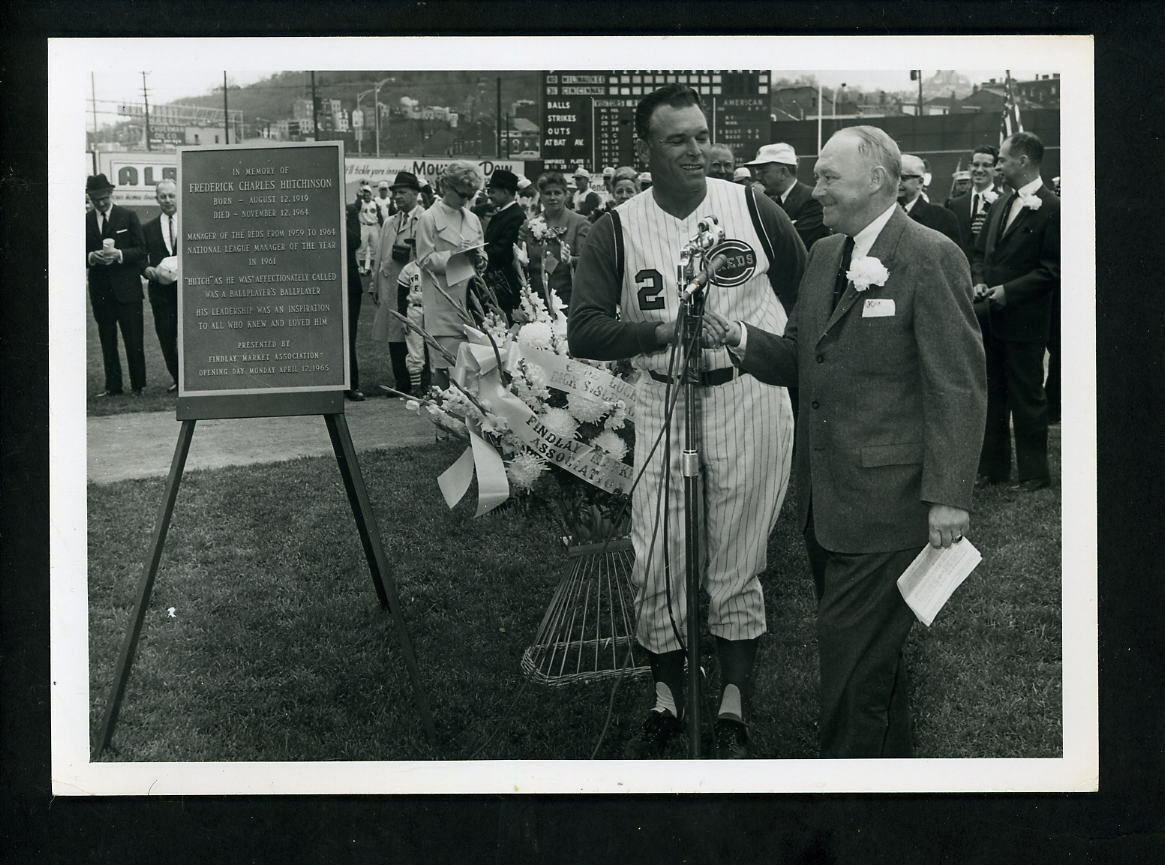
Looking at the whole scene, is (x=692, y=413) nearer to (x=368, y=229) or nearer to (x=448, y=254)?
(x=448, y=254)

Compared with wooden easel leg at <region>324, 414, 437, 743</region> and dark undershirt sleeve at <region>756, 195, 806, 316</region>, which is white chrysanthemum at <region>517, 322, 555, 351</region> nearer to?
wooden easel leg at <region>324, 414, 437, 743</region>

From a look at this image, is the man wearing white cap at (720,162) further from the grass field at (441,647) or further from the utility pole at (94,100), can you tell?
the utility pole at (94,100)

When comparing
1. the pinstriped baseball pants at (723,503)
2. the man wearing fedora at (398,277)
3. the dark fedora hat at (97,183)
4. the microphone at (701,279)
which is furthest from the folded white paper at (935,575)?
the dark fedora hat at (97,183)

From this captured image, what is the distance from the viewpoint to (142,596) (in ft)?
13.1

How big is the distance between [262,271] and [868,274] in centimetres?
219

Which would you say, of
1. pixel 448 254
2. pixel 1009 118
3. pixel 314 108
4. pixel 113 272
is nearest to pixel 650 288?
pixel 448 254

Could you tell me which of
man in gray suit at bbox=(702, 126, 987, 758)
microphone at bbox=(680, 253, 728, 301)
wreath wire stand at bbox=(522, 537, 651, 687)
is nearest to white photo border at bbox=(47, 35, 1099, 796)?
wreath wire stand at bbox=(522, 537, 651, 687)

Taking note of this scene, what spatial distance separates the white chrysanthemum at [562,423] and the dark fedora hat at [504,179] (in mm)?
999

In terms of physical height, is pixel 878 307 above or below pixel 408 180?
below

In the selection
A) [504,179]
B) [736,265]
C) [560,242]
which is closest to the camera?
[736,265]

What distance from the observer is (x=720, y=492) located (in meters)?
4.11

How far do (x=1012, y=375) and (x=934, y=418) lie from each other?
1.61m

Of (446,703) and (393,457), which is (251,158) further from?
(446,703)

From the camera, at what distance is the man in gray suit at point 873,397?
11.5 feet
